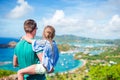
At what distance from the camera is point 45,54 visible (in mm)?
1867

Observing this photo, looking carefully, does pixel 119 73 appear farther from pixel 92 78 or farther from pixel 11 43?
pixel 11 43

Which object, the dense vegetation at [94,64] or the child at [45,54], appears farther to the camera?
the dense vegetation at [94,64]

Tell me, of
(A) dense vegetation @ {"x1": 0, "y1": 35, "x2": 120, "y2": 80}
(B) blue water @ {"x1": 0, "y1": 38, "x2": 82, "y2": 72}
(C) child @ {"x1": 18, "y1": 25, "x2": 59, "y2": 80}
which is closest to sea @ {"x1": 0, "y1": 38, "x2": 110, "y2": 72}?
(B) blue water @ {"x1": 0, "y1": 38, "x2": 82, "y2": 72}

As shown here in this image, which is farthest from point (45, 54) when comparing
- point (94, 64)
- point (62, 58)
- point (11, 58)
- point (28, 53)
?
point (62, 58)

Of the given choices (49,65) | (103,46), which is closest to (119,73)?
(49,65)

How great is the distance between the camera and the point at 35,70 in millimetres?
1832

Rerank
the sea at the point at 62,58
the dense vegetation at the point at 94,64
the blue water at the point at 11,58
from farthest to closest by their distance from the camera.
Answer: the blue water at the point at 11,58 < the sea at the point at 62,58 < the dense vegetation at the point at 94,64

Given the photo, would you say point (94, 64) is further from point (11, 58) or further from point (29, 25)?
point (29, 25)

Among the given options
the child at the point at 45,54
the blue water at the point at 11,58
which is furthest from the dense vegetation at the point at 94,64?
the child at the point at 45,54

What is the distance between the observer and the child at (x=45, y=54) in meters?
1.84

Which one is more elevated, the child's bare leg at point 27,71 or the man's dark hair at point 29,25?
the man's dark hair at point 29,25

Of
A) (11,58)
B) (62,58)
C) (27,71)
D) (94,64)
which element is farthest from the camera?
(62,58)

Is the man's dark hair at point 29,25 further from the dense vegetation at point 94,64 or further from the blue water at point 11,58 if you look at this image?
the blue water at point 11,58

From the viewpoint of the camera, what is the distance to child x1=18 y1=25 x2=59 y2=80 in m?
1.84
